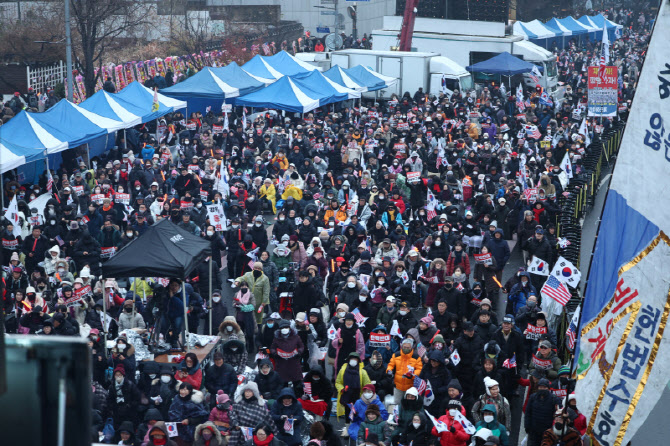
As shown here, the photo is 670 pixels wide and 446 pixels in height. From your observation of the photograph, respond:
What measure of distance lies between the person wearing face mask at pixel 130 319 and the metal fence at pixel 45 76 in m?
24.2

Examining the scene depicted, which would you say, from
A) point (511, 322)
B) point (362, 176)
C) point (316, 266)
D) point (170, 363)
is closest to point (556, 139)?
point (362, 176)

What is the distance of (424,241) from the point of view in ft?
51.8

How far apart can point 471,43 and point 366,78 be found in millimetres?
12639

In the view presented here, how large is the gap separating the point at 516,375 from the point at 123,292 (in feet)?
19.8

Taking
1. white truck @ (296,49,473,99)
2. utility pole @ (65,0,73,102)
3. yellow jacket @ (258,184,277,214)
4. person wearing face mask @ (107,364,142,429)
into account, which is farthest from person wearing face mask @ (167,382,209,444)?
white truck @ (296,49,473,99)

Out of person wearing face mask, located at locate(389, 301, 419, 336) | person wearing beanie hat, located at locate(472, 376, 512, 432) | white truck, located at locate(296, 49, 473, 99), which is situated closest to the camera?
person wearing beanie hat, located at locate(472, 376, 512, 432)

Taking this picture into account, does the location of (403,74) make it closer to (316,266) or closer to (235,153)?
(235,153)

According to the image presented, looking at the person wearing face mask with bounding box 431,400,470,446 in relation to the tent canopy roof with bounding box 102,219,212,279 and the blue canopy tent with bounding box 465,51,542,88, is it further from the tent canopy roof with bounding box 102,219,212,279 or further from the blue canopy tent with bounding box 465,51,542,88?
the blue canopy tent with bounding box 465,51,542,88

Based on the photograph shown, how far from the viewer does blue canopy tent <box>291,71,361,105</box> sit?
28702mm

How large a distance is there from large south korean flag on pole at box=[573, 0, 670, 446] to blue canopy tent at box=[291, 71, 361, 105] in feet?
79.3

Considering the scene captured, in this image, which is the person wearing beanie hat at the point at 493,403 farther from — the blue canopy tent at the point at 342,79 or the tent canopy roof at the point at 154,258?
the blue canopy tent at the point at 342,79

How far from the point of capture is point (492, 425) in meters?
9.36

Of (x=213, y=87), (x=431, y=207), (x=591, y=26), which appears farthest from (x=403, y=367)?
(x=591, y=26)

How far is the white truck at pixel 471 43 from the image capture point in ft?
137
